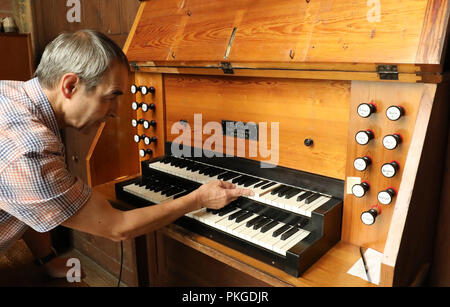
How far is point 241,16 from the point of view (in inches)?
69.3

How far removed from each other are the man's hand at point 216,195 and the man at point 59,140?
0.13 ft

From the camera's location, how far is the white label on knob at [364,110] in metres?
1.38

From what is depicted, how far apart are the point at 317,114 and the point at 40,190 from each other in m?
1.16

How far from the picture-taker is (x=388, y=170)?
4.47 ft

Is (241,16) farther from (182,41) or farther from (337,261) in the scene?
(337,261)

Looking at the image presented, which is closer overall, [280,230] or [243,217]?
[280,230]

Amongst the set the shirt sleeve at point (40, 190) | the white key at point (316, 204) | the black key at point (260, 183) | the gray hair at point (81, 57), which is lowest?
the white key at point (316, 204)

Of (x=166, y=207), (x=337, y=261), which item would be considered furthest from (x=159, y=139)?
(x=337, y=261)

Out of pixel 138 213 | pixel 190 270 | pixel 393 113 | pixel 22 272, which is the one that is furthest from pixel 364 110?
pixel 22 272

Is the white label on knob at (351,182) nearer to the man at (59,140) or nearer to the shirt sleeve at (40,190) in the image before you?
the man at (59,140)

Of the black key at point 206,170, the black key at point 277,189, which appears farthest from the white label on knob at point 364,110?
the black key at point 206,170

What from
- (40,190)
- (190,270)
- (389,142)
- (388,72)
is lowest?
(190,270)

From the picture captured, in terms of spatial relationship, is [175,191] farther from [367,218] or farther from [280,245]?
[367,218]

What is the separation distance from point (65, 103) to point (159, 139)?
1003 millimetres
